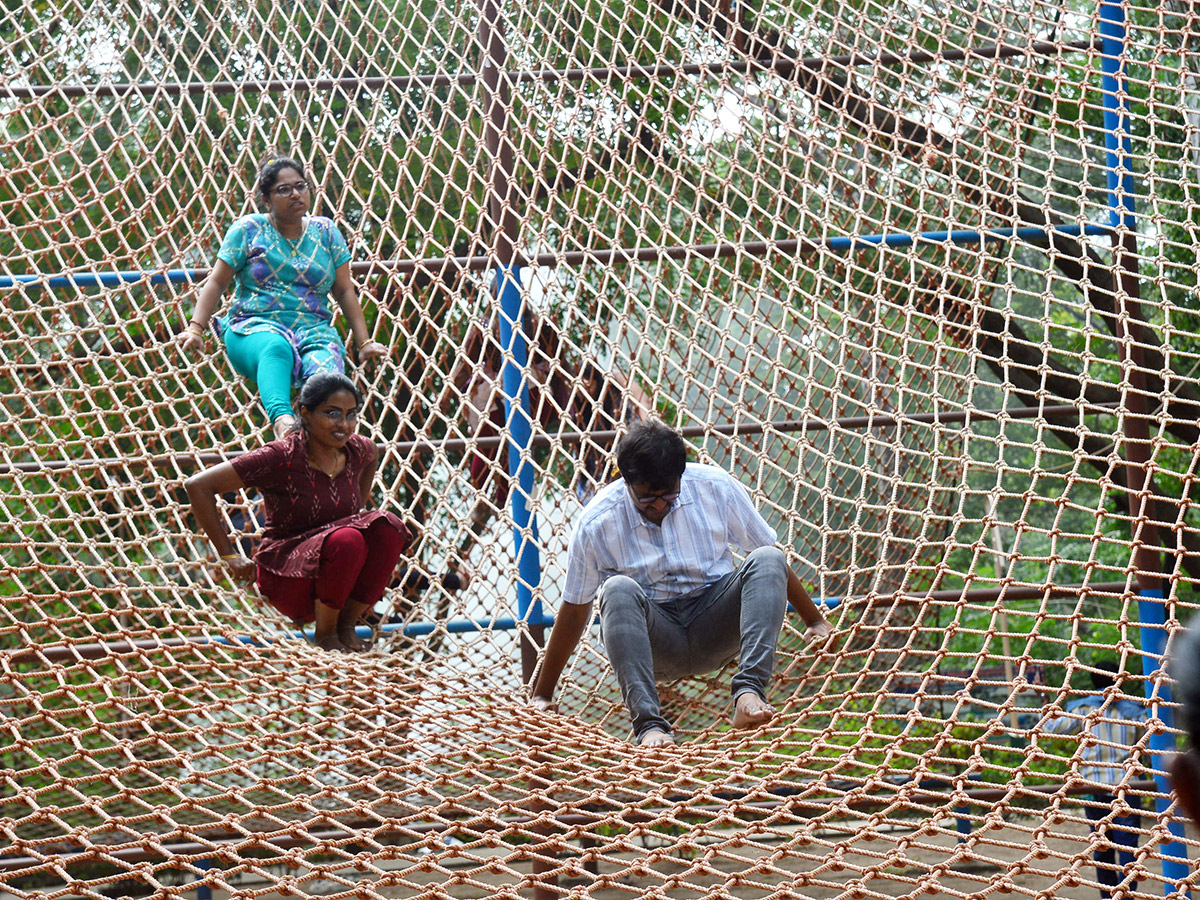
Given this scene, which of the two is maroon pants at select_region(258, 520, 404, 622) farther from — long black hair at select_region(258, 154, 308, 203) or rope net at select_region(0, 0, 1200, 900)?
long black hair at select_region(258, 154, 308, 203)

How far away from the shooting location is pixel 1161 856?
1.51 m

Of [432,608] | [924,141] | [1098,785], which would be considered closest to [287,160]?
[432,608]

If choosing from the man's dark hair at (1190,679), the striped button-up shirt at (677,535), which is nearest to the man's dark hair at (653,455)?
the striped button-up shirt at (677,535)

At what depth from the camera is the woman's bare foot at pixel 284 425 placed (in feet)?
8.22

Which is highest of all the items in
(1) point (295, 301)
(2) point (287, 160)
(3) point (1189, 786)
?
(2) point (287, 160)

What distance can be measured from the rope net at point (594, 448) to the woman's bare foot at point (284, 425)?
227mm

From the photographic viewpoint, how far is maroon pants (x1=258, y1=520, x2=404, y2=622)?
225 centimetres

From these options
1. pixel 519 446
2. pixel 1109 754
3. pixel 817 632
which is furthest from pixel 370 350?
pixel 1109 754

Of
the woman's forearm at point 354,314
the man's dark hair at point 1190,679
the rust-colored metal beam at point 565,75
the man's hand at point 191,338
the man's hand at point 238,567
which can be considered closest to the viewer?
the man's dark hair at point 1190,679

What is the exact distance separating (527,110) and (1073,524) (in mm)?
7245

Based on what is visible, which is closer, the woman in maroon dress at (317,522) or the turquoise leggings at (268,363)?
the woman in maroon dress at (317,522)

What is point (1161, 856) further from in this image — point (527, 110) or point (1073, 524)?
point (1073, 524)

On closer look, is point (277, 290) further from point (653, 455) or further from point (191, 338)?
point (653, 455)

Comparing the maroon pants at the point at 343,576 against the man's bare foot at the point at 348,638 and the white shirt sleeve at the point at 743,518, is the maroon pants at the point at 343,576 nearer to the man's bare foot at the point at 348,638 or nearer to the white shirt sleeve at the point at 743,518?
the man's bare foot at the point at 348,638
